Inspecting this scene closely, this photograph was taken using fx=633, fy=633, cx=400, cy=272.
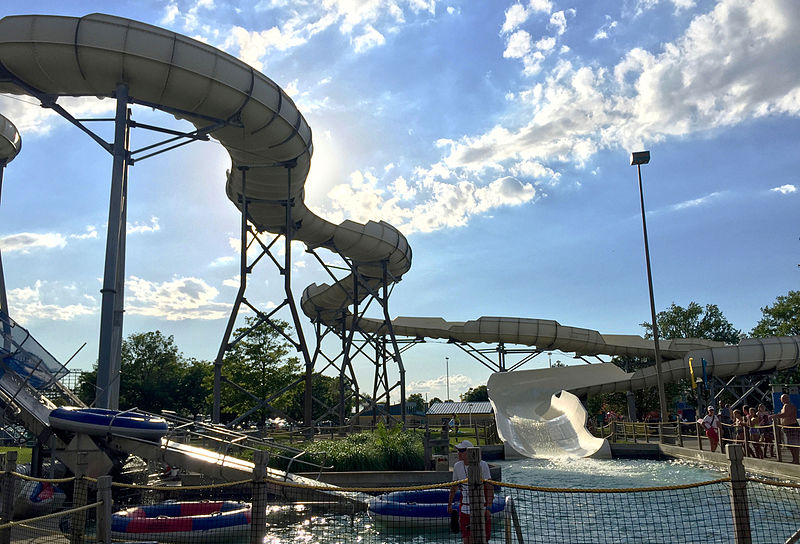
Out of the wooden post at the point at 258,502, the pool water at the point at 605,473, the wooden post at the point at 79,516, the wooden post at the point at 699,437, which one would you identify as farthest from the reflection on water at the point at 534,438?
the wooden post at the point at 79,516

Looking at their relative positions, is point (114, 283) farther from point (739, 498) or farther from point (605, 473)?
point (605, 473)

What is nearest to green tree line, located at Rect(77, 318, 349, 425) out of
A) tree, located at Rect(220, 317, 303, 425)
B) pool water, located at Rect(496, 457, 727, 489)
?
tree, located at Rect(220, 317, 303, 425)

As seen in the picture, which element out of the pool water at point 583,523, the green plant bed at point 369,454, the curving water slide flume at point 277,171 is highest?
the curving water slide flume at point 277,171

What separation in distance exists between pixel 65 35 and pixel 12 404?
26.5 feet

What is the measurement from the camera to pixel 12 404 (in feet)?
42.5

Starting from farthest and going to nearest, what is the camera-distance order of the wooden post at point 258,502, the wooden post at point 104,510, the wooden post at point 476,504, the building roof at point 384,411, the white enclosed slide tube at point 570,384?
the building roof at point 384,411
the white enclosed slide tube at point 570,384
the wooden post at point 104,510
the wooden post at point 258,502
the wooden post at point 476,504

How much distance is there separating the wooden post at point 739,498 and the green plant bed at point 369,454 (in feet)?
33.5

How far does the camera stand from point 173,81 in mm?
15359

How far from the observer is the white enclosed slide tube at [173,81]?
14.1 meters

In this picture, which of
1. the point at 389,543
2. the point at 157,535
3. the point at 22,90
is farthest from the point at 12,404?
the point at 389,543

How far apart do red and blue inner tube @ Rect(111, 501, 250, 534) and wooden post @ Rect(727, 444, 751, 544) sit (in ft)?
23.2

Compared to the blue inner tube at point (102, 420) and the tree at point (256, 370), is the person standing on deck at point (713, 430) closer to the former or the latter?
the blue inner tube at point (102, 420)

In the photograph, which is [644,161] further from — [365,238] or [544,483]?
[544,483]

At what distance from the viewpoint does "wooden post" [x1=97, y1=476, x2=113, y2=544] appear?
6570mm
